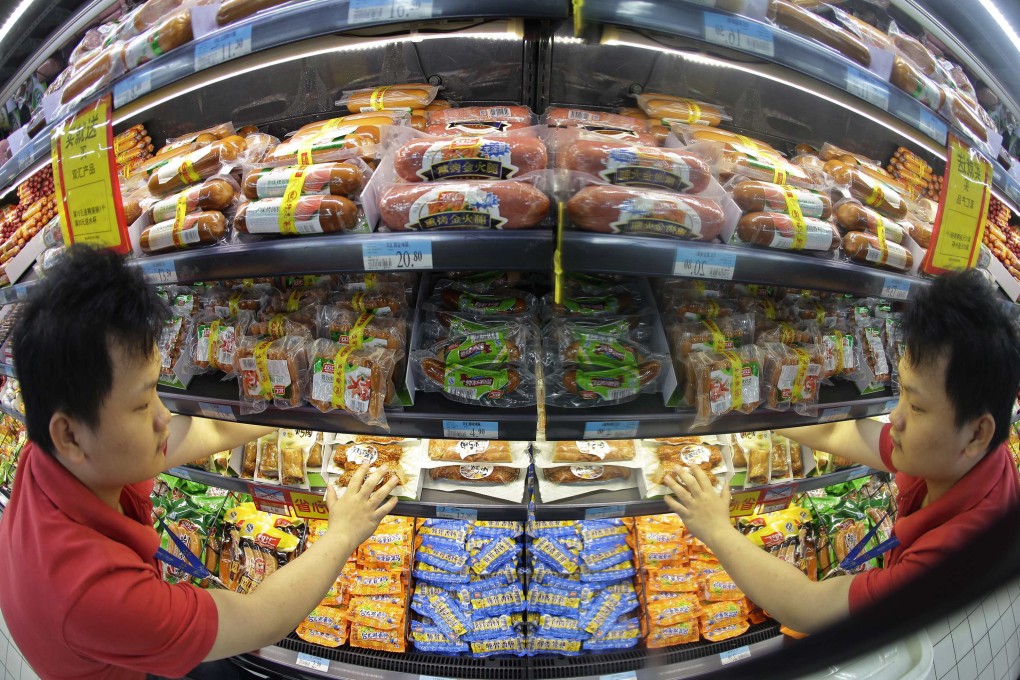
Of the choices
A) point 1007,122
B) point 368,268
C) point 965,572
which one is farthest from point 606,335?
point 1007,122

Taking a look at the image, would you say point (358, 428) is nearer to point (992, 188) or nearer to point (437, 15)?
point (437, 15)

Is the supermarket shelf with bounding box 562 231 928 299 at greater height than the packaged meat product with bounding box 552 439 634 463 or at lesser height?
greater

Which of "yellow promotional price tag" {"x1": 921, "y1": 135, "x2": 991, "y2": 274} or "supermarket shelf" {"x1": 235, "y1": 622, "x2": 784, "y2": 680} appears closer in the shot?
"yellow promotional price tag" {"x1": 921, "y1": 135, "x2": 991, "y2": 274}

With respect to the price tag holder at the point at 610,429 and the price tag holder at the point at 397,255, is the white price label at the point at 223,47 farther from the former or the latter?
the price tag holder at the point at 610,429

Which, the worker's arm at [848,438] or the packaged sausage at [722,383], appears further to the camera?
the worker's arm at [848,438]

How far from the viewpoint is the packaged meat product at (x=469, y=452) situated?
149 cm

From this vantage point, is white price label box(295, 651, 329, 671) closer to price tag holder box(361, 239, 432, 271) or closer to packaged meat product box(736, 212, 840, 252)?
price tag holder box(361, 239, 432, 271)

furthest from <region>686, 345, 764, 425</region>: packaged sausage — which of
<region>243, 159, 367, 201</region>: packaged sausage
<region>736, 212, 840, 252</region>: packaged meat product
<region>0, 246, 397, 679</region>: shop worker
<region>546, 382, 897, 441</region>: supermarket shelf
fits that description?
<region>0, 246, 397, 679</region>: shop worker

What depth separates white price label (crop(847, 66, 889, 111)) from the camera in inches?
41.3

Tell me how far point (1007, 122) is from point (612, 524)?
151 centimetres

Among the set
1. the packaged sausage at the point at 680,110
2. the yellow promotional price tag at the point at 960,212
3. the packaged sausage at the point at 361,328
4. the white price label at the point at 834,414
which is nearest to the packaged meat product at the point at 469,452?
the packaged sausage at the point at 361,328

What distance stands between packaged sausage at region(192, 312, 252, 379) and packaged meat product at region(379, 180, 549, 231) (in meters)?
0.61

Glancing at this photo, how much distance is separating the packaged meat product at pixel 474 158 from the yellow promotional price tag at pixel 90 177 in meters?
0.79

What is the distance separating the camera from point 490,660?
5.08 ft
